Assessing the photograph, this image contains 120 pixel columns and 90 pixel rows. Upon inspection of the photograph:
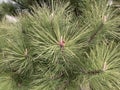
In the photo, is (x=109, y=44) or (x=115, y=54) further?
(x=109, y=44)

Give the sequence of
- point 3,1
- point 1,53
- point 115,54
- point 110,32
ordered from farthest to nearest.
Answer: point 3,1, point 1,53, point 110,32, point 115,54

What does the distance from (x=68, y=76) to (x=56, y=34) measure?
1.09ft

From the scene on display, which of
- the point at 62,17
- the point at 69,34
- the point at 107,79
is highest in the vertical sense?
the point at 62,17

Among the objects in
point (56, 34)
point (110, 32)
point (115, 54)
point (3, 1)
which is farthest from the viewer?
point (3, 1)

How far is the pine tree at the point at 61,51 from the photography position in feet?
4.84

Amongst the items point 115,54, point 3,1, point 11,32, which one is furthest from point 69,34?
point 3,1

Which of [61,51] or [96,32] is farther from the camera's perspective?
[96,32]

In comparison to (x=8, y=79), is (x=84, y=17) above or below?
above

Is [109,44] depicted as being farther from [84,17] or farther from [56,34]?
[56,34]

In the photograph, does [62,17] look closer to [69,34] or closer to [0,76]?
[69,34]

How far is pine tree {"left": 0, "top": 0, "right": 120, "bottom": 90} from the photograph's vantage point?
147 cm

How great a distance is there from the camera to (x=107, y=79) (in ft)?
4.85

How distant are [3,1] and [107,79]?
67.4 inches

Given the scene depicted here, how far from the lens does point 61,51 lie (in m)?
1.44
